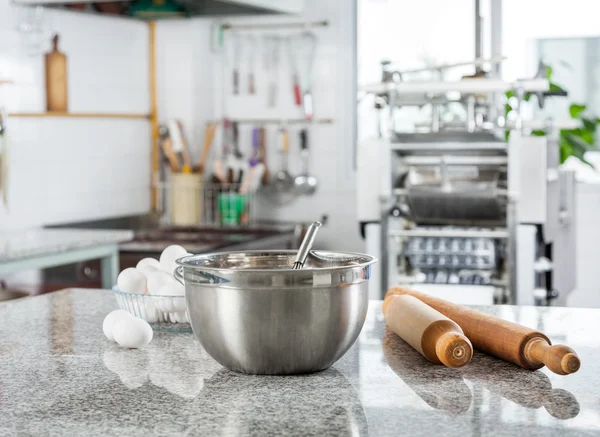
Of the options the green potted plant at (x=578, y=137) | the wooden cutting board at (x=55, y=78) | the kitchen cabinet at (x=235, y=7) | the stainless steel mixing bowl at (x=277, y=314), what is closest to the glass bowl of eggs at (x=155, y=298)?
the stainless steel mixing bowl at (x=277, y=314)

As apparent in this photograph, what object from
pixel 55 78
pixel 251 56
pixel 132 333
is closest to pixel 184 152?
pixel 251 56

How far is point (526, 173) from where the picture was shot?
3145 mm

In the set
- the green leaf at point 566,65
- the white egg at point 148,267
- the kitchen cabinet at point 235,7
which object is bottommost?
the white egg at point 148,267

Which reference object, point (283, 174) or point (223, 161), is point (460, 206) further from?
point (223, 161)

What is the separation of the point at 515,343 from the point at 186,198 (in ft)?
11.0

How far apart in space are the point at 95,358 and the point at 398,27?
11.8 ft

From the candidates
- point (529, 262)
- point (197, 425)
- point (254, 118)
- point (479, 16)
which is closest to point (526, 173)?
point (529, 262)

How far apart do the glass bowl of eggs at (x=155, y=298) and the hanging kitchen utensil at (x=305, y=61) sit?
3078 mm

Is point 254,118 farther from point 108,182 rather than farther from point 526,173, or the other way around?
point 526,173

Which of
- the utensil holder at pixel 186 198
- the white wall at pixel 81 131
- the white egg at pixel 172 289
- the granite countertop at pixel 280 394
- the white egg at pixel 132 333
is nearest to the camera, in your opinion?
the granite countertop at pixel 280 394

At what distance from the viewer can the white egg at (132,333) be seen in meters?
1.25

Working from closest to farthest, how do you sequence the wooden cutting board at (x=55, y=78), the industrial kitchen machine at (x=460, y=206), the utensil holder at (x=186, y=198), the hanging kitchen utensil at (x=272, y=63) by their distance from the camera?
the industrial kitchen machine at (x=460, y=206), the wooden cutting board at (x=55, y=78), the utensil holder at (x=186, y=198), the hanging kitchen utensil at (x=272, y=63)

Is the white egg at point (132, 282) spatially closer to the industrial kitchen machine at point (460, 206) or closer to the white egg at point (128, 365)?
the white egg at point (128, 365)

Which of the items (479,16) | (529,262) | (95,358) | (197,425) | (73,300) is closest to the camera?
(197,425)
